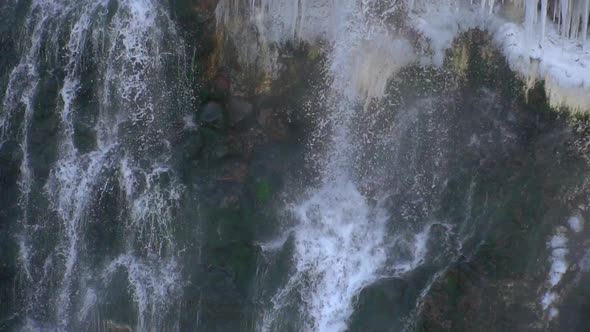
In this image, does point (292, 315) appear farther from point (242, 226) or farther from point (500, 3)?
point (500, 3)

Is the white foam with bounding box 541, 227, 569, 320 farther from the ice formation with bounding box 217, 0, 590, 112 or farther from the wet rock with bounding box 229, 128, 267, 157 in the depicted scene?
the wet rock with bounding box 229, 128, 267, 157

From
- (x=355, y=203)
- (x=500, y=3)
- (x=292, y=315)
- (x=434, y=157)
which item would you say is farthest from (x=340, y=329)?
(x=500, y=3)

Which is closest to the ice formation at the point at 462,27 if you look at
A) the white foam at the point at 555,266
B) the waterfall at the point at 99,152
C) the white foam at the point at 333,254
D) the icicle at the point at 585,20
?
the icicle at the point at 585,20

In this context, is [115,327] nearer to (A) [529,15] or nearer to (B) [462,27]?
(B) [462,27]

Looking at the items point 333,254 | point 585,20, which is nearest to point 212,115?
point 333,254

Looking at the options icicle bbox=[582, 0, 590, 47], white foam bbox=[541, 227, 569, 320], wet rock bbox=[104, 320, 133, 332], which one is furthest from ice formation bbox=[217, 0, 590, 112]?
wet rock bbox=[104, 320, 133, 332]

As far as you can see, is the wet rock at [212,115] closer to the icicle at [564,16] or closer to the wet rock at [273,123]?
the wet rock at [273,123]
